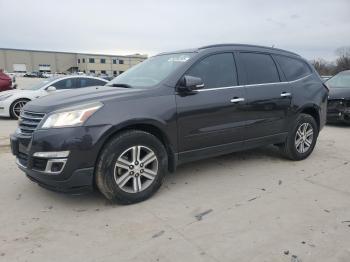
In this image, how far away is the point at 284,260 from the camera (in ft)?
9.37

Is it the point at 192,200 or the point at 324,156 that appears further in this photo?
the point at 324,156

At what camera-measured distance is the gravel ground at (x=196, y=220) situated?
298cm

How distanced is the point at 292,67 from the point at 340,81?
5659 mm

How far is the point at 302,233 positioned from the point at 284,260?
0.53 m

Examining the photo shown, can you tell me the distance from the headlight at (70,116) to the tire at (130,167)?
0.36 m

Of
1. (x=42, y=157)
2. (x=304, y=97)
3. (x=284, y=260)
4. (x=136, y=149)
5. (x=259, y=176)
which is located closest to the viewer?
(x=284, y=260)

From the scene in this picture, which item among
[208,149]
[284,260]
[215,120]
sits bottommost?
[284,260]

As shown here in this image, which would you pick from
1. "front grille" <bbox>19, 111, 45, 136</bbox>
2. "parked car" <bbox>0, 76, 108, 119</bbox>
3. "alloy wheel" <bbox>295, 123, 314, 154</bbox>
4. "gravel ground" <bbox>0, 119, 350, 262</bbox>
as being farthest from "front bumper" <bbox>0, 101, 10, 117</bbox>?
"alloy wheel" <bbox>295, 123, 314, 154</bbox>

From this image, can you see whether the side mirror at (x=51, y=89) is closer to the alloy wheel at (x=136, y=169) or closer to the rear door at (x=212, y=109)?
the rear door at (x=212, y=109)

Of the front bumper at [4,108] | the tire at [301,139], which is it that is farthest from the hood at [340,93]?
the front bumper at [4,108]

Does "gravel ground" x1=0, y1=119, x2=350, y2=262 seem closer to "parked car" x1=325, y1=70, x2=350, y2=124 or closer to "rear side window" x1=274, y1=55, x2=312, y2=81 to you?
"rear side window" x1=274, y1=55, x2=312, y2=81

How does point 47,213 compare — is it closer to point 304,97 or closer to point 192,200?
point 192,200

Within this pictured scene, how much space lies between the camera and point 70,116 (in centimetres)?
358

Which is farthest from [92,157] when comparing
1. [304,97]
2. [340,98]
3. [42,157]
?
[340,98]
